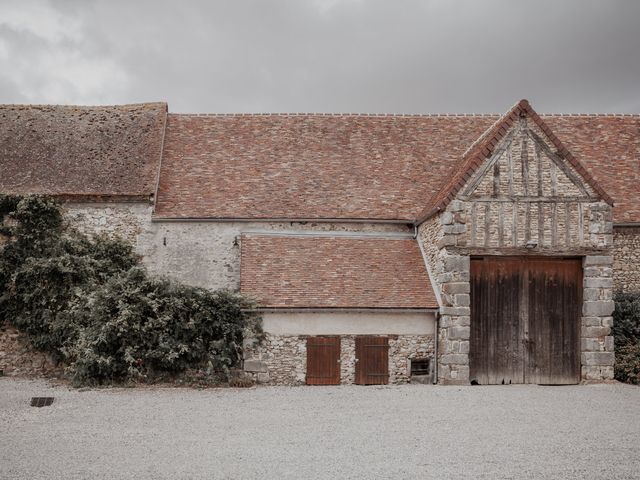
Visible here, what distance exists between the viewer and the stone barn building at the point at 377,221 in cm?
1407

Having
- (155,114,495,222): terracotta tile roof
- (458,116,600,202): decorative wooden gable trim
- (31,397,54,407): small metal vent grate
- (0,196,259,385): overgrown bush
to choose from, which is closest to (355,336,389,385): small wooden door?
(0,196,259,385): overgrown bush

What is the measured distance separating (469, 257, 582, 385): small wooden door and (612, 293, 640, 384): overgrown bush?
43.7 inches

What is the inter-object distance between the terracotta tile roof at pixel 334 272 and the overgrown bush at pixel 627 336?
4.79 meters

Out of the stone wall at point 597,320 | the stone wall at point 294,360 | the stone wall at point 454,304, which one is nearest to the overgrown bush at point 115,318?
the stone wall at point 294,360

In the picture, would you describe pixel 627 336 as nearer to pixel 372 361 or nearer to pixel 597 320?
pixel 597 320

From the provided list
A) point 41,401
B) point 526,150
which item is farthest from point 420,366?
point 41,401

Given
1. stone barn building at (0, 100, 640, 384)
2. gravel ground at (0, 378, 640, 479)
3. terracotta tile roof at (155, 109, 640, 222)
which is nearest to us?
gravel ground at (0, 378, 640, 479)

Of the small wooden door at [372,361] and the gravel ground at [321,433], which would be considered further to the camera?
the small wooden door at [372,361]

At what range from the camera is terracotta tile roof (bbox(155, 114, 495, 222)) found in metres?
16.6

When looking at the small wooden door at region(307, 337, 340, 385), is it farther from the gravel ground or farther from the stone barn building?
the gravel ground

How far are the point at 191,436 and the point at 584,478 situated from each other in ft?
Result: 18.2

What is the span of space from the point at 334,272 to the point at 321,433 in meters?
6.05

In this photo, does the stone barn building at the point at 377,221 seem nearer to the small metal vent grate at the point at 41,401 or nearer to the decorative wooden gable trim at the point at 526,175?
the decorative wooden gable trim at the point at 526,175

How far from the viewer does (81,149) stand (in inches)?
710
